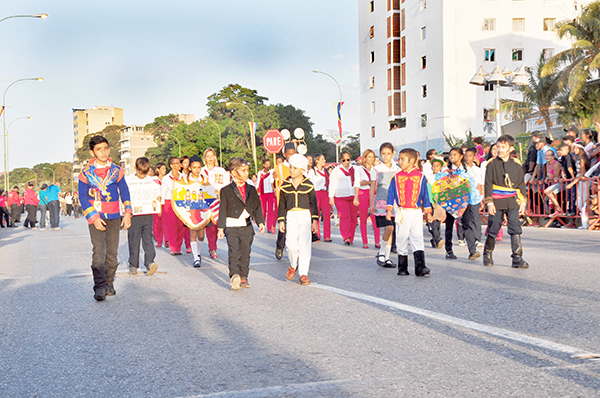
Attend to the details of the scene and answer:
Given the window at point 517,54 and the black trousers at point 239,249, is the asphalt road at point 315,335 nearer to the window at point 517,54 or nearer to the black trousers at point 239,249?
the black trousers at point 239,249

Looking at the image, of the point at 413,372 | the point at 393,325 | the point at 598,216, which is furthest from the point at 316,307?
the point at 598,216

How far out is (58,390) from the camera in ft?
12.7

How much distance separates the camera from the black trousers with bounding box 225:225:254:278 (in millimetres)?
7734

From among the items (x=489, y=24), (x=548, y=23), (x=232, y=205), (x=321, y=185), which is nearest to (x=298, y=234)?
(x=232, y=205)

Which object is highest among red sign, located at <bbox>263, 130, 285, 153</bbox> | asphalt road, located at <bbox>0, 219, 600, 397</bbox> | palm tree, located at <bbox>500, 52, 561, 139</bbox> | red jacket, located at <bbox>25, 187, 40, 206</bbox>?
palm tree, located at <bbox>500, 52, 561, 139</bbox>

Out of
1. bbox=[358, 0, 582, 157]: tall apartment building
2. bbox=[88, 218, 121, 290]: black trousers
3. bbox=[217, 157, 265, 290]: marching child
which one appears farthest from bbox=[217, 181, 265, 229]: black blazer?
bbox=[358, 0, 582, 157]: tall apartment building

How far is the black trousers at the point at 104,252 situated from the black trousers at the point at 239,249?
4.60 feet

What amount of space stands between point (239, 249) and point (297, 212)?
0.93 meters

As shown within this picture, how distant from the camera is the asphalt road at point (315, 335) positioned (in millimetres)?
3826

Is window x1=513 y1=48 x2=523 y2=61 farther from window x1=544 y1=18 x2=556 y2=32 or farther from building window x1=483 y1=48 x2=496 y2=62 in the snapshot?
window x1=544 y1=18 x2=556 y2=32

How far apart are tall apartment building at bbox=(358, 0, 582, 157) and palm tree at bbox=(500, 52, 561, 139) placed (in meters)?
7.25

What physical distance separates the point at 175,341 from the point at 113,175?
10.1 feet

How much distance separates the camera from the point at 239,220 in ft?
26.2

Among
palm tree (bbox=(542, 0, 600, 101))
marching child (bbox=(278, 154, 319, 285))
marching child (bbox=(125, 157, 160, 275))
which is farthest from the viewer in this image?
palm tree (bbox=(542, 0, 600, 101))
